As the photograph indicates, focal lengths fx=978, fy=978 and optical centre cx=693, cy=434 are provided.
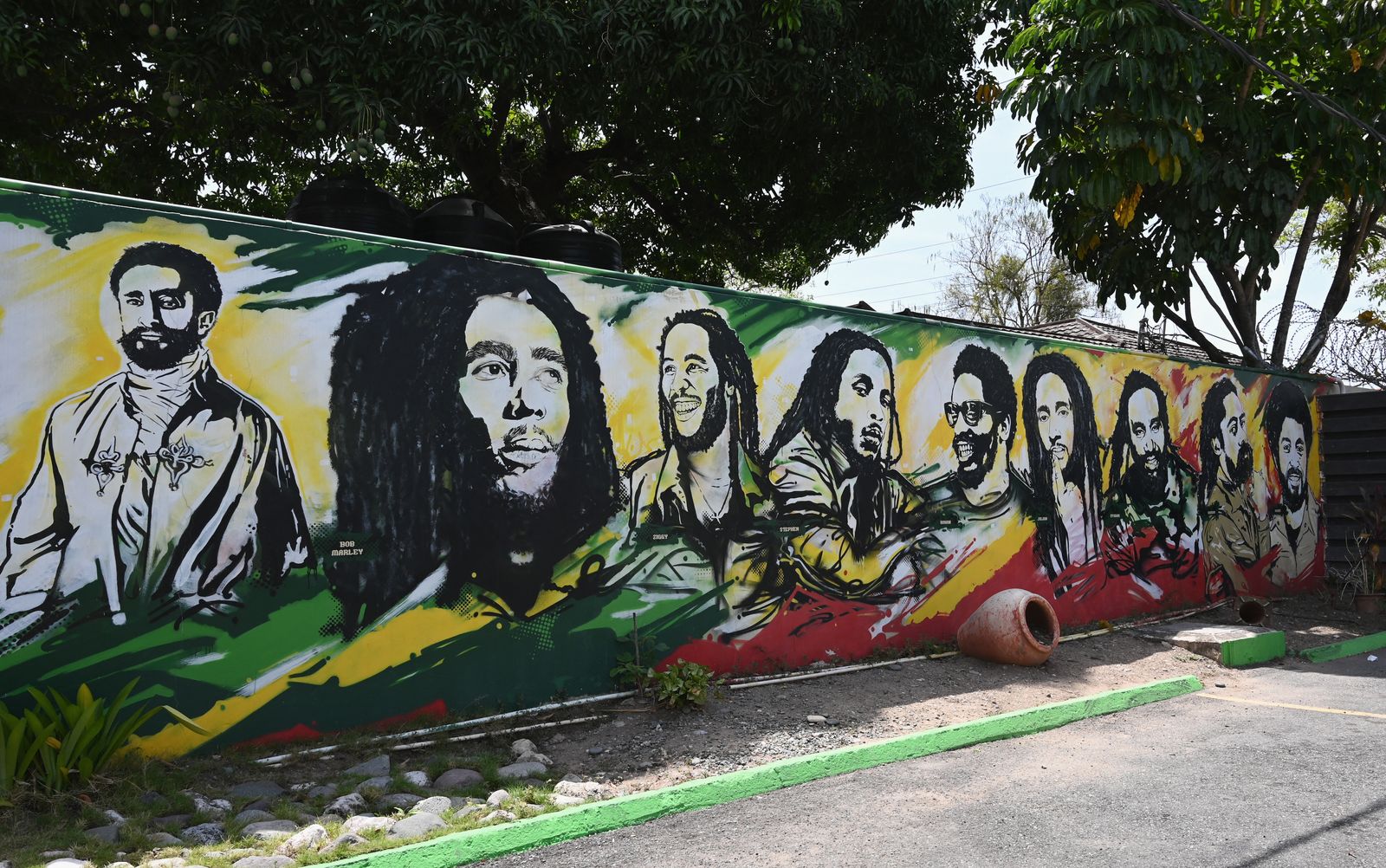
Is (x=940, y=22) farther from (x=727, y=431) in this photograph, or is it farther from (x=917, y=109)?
(x=727, y=431)

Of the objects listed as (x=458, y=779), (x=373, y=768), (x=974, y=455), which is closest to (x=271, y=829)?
(x=373, y=768)

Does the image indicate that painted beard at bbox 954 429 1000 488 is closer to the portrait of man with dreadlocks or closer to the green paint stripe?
the portrait of man with dreadlocks

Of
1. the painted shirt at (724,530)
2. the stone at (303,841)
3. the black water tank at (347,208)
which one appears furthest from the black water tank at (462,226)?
the stone at (303,841)

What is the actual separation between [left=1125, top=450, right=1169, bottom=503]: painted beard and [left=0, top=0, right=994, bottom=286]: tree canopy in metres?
4.62

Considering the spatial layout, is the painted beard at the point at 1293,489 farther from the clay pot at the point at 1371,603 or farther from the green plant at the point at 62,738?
the green plant at the point at 62,738

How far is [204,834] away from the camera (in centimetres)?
372

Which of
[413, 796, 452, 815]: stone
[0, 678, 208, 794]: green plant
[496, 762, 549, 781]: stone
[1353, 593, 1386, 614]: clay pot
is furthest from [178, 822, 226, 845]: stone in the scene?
[1353, 593, 1386, 614]: clay pot

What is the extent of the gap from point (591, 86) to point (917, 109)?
4.32m

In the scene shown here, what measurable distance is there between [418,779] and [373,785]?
0.23 meters

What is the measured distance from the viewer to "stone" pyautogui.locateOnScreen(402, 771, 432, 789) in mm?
4445

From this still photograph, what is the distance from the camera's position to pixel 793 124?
11633 mm

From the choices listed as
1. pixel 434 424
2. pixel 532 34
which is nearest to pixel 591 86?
pixel 532 34

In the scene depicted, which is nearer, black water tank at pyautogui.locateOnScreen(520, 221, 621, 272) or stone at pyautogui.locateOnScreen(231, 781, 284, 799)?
stone at pyautogui.locateOnScreen(231, 781, 284, 799)

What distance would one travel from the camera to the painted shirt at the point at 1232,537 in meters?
10.7
